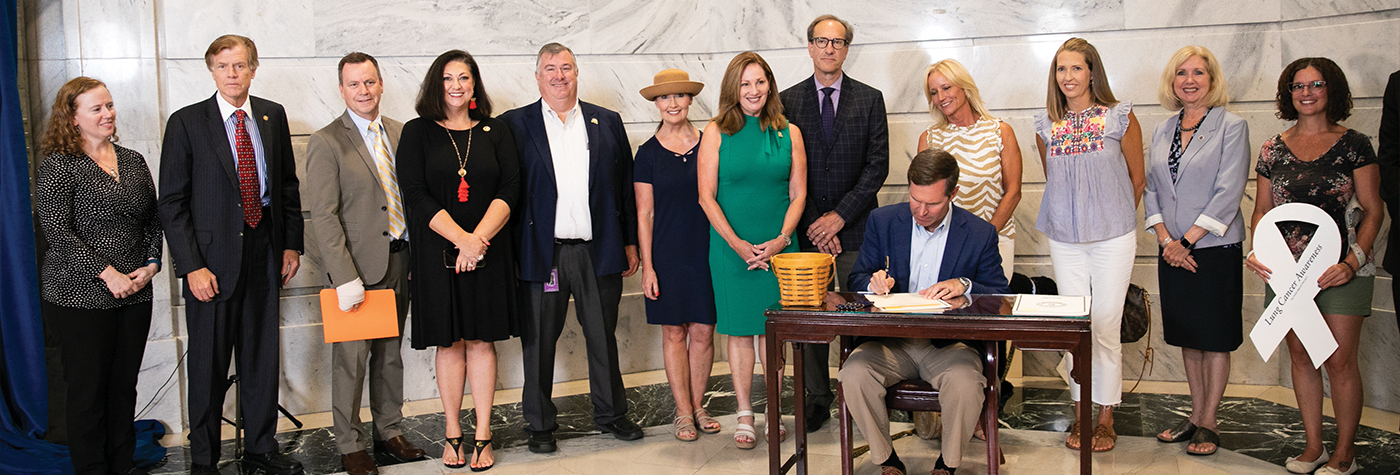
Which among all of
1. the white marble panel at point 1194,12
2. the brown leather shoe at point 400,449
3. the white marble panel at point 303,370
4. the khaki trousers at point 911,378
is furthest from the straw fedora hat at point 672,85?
the white marble panel at point 1194,12

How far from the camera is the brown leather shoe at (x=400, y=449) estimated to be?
433cm

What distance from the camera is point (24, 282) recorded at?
374 centimetres

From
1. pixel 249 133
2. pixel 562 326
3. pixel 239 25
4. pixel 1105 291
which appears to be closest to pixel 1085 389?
pixel 1105 291

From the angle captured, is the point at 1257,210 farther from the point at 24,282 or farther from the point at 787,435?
the point at 24,282

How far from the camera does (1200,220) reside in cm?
407

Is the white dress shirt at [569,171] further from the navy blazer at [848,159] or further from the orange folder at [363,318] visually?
the navy blazer at [848,159]

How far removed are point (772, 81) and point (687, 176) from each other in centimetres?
57

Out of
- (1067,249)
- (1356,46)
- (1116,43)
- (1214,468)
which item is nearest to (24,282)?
(1067,249)

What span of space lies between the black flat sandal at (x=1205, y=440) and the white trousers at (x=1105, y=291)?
0.37 m

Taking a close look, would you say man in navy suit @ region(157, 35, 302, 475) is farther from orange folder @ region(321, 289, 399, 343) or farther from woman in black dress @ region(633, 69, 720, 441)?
woman in black dress @ region(633, 69, 720, 441)

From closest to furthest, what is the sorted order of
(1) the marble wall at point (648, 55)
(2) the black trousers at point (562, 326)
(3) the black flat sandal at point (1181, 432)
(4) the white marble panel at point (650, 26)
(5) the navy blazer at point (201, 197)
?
(5) the navy blazer at point (201, 197) → (3) the black flat sandal at point (1181, 432) → (2) the black trousers at point (562, 326) → (1) the marble wall at point (648, 55) → (4) the white marble panel at point (650, 26)

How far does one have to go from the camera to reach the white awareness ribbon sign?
12.1 feet

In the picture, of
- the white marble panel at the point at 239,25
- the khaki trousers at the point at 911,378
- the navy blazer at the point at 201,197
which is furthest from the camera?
the white marble panel at the point at 239,25

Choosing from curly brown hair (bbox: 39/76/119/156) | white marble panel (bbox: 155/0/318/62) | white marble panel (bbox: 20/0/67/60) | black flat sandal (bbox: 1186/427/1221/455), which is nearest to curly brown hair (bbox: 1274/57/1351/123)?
black flat sandal (bbox: 1186/427/1221/455)
